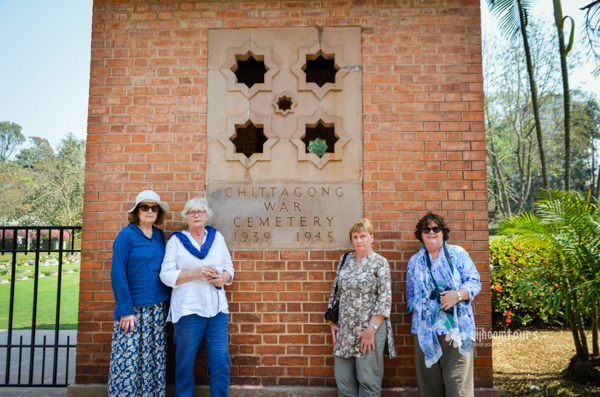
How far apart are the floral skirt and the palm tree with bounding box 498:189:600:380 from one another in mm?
3676

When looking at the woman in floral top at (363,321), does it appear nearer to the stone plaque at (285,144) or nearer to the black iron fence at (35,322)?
the stone plaque at (285,144)

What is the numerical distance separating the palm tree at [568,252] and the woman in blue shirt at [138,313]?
3.70 m

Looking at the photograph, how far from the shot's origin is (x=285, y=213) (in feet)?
12.2

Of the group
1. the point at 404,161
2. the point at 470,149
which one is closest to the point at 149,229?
the point at 404,161

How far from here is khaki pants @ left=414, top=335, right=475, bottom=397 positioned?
2986mm

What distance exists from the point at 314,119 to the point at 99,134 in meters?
2.20

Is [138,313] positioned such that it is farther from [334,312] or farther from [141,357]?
[334,312]

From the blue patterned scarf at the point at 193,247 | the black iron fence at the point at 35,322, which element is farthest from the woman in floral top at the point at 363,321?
the black iron fence at the point at 35,322

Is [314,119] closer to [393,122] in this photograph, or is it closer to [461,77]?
[393,122]

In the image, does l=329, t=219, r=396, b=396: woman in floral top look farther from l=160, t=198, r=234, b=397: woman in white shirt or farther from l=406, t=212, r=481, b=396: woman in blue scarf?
l=160, t=198, r=234, b=397: woman in white shirt

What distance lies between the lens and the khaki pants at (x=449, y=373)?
299 centimetres

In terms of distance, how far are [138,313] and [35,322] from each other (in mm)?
2326

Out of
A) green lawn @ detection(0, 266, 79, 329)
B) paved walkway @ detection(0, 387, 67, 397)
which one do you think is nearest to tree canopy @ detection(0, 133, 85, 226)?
green lawn @ detection(0, 266, 79, 329)

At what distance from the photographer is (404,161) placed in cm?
A: 372
